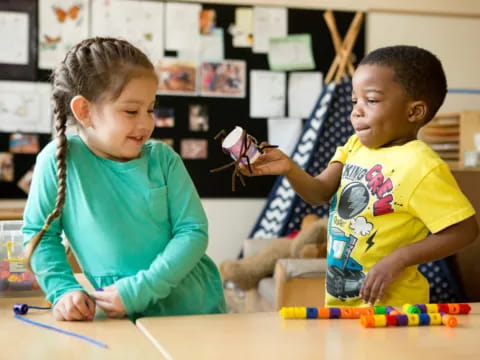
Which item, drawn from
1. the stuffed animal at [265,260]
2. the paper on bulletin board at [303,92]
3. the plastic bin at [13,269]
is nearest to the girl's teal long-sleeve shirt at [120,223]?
the plastic bin at [13,269]

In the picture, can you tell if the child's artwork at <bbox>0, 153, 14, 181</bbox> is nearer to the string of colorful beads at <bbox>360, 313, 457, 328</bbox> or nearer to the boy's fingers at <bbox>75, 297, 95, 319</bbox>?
the boy's fingers at <bbox>75, 297, 95, 319</bbox>

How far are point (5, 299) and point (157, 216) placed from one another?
35cm

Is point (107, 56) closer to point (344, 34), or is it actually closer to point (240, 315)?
point (240, 315)

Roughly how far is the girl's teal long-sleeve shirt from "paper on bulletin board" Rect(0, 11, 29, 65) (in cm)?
329

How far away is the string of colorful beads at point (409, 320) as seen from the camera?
3.34 feet

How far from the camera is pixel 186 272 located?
1.17m

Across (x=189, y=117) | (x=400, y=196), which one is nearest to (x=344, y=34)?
(x=189, y=117)

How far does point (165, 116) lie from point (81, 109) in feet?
10.8

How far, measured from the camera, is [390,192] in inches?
51.6

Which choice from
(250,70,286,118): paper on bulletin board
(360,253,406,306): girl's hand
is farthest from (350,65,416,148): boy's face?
(250,70,286,118): paper on bulletin board

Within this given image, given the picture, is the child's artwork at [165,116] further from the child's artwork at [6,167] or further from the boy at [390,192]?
the boy at [390,192]

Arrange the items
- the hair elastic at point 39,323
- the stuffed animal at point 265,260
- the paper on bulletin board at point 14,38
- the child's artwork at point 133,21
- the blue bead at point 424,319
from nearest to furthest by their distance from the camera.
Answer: the hair elastic at point 39,323 < the blue bead at point 424,319 < the stuffed animal at point 265,260 < the paper on bulletin board at point 14,38 < the child's artwork at point 133,21

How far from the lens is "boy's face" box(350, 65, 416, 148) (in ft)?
4.50

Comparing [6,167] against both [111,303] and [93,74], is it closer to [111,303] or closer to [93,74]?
[93,74]
